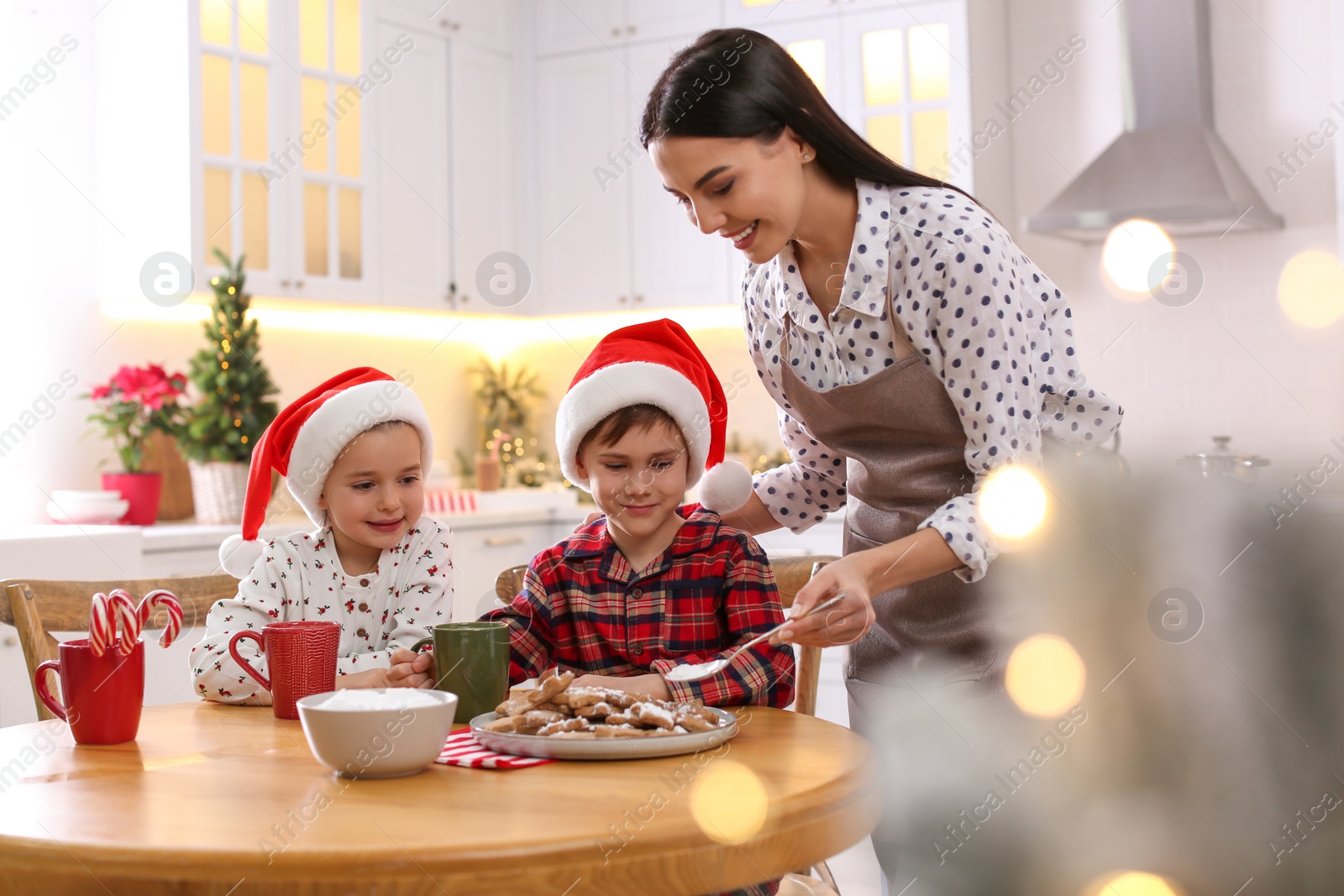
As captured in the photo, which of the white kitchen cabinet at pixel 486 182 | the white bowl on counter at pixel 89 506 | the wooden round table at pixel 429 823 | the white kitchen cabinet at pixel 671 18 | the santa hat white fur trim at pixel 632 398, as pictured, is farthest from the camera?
the white kitchen cabinet at pixel 486 182

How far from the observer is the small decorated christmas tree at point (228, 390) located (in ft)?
10.3

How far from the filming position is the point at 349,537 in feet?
4.84

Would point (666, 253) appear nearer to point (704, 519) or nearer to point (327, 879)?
point (704, 519)

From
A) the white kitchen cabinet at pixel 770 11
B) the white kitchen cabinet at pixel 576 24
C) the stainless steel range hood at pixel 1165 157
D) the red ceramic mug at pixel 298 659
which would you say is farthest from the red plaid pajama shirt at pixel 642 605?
the white kitchen cabinet at pixel 576 24

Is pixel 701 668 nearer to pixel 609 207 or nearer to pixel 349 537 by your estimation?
pixel 349 537

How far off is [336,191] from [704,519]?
110 inches

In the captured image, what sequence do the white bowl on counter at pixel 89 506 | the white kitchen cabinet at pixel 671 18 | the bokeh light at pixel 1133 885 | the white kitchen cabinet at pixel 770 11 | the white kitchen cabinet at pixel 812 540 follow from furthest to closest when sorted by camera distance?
1. the white kitchen cabinet at pixel 671 18
2. the white kitchen cabinet at pixel 770 11
3. the white kitchen cabinet at pixel 812 540
4. the white bowl on counter at pixel 89 506
5. the bokeh light at pixel 1133 885

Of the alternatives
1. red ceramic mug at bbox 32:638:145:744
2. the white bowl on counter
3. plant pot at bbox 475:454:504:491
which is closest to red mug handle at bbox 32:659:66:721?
red ceramic mug at bbox 32:638:145:744

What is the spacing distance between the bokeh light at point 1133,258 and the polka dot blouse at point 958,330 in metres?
2.56

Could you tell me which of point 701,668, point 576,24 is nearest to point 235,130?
point 576,24

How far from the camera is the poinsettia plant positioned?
3.11 m

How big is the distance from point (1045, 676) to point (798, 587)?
1.05 metres

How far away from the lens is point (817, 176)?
1379 mm

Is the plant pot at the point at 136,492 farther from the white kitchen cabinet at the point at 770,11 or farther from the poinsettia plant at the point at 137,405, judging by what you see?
the white kitchen cabinet at the point at 770,11
